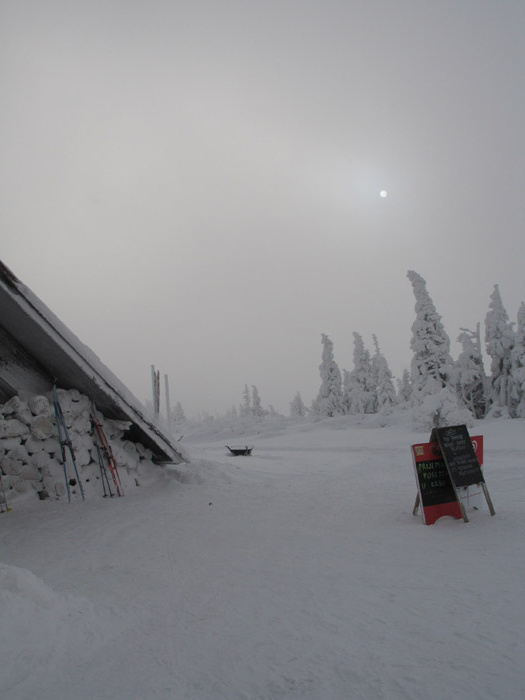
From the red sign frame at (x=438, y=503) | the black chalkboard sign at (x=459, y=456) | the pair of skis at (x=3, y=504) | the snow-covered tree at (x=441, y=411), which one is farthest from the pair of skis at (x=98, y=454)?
the snow-covered tree at (x=441, y=411)

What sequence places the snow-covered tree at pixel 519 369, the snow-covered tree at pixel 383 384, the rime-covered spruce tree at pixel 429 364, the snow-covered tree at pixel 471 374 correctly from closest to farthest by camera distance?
the rime-covered spruce tree at pixel 429 364 < the snow-covered tree at pixel 519 369 < the snow-covered tree at pixel 471 374 < the snow-covered tree at pixel 383 384

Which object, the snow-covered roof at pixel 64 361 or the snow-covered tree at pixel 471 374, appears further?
the snow-covered tree at pixel 471 374

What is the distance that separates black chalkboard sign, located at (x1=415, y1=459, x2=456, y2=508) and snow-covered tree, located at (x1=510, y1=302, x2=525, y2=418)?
1022 inches

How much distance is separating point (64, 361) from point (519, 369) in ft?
98.6

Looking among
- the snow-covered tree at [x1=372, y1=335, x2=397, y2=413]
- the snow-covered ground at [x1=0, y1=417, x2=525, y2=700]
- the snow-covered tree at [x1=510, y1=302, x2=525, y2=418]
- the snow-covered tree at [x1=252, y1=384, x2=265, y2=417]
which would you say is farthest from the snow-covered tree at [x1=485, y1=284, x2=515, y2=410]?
the snow-covered tree at [x1=252, y1=384, x2=265, y2=417]

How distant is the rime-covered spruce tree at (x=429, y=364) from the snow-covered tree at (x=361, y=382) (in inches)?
954

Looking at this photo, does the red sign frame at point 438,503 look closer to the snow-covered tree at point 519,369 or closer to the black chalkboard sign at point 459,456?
the black chalkboard sign at point 459,456

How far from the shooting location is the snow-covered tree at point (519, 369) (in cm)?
2769

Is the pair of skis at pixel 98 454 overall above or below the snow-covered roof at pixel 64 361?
below

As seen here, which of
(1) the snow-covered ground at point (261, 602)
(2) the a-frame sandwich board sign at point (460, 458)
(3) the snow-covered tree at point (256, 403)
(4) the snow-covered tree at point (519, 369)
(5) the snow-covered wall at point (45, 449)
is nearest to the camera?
(1) the snow-covered ground at point (261, 602)

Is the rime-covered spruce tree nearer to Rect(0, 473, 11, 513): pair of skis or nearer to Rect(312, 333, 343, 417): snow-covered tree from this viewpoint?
Rect(312, 333, 343, 417): snow-covered tree

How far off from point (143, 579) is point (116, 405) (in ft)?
15.8

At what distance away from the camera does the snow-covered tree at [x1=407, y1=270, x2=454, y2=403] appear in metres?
26.0

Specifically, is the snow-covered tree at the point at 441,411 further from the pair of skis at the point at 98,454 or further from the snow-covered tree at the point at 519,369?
the pair of skis at the point at 98,454
